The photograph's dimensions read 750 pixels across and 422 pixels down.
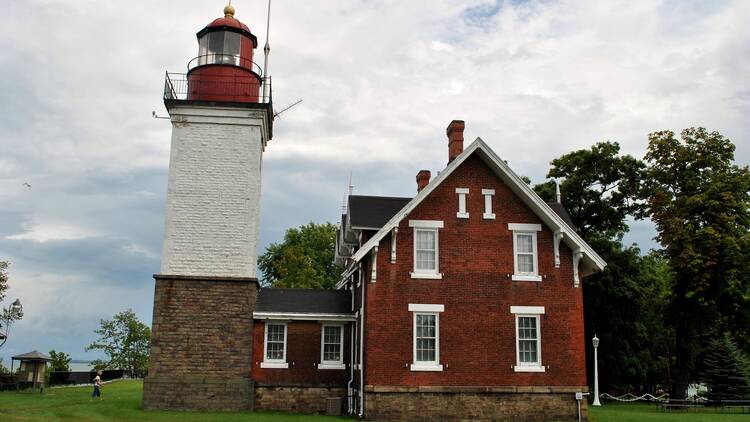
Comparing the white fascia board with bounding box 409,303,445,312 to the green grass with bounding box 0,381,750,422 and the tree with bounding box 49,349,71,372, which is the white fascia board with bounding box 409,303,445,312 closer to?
the green grass with bounding box 0,381,750,422

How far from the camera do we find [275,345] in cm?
2412

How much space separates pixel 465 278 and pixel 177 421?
10.2 metres

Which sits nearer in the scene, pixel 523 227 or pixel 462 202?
pixel 462 202

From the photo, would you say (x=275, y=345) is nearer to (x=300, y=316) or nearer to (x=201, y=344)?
(x=300, y=316)

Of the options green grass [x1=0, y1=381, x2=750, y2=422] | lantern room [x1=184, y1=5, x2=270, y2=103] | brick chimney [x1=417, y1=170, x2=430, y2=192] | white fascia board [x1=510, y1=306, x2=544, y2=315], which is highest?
lantern room [x1=184, y1=5, x2=270, y2=103]

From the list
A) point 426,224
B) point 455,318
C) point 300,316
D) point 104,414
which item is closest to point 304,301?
point 300,316

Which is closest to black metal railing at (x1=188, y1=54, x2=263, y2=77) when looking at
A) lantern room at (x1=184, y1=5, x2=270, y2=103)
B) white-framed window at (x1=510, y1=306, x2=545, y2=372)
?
lantern room at (x1=184, y1=5, x2=270, y2=103)

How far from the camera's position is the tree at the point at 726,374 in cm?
3425

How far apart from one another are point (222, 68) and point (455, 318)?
12.8 meters

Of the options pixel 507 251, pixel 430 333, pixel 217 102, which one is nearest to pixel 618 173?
pixel 507 251

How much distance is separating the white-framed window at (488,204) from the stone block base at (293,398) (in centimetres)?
832

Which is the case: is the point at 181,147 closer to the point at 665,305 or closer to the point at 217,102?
the point at 217,102

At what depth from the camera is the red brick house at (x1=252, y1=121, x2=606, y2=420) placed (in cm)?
2164

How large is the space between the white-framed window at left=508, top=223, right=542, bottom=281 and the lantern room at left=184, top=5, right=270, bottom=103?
10.8m
